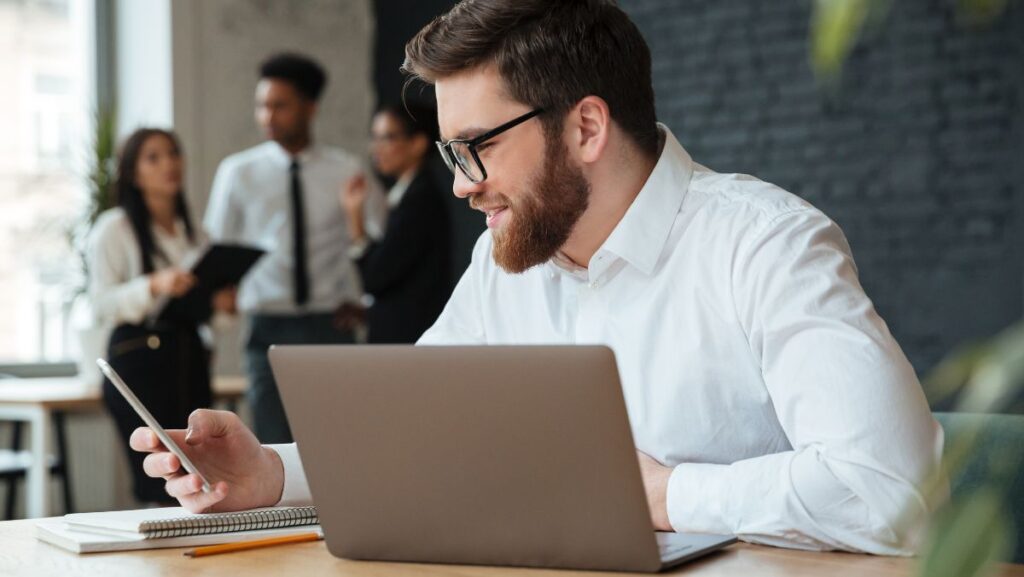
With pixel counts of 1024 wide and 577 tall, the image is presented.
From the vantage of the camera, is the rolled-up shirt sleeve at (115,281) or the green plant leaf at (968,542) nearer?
the green plant leaf at (968,542)

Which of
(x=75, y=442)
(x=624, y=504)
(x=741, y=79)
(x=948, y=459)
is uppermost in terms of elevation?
(x=741, y=79)

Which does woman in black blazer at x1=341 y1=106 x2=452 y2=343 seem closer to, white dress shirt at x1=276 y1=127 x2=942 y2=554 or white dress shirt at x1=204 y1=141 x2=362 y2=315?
white dress shirt at x1=204 y1=141 x2=362 y2=315

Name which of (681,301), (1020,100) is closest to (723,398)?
(681,301)

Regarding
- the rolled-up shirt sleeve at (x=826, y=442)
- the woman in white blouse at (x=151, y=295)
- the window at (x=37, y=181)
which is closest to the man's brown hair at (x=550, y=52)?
the rolled-up shirt sleeve at (x=826, y=442)

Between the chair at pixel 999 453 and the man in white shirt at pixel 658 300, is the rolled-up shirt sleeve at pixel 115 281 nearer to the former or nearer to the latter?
the man in white shirt at pixel 658 300

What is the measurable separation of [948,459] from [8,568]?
0.94m

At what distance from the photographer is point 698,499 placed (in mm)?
1137

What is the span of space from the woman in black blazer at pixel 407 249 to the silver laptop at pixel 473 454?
2846mm

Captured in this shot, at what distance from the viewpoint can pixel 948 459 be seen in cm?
27

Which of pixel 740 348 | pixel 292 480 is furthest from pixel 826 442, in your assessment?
pixel 292 480

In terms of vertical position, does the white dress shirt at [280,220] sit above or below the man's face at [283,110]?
below

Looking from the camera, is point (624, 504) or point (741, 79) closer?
point (624, 504)

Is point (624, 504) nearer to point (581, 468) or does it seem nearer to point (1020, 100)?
point (581, 468)

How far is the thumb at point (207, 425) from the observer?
4.13ft
